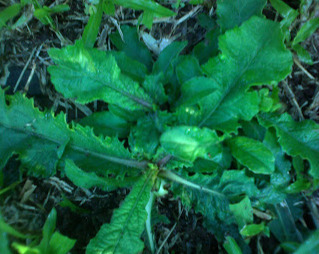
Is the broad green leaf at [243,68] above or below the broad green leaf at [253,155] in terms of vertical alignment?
above

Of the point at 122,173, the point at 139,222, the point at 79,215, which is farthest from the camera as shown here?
the point at 79,215

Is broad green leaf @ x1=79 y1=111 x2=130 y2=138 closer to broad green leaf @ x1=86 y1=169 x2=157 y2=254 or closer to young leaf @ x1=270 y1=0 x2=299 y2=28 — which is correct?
broad green leaf @ x1=86 y1=169 x2=157 y2=254

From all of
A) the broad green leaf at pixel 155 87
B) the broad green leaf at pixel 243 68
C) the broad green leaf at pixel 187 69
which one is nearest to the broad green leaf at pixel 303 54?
the broad green leaf at pixel 243 68

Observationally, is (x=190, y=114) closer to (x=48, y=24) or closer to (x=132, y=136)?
(x=132, y=136)

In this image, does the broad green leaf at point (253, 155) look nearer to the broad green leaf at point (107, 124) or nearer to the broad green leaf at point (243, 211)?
the broad green leaf at point (243, 211)

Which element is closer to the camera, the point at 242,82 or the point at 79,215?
the point at 242,82

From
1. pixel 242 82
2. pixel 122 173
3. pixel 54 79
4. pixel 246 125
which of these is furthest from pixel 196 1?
pixel 122 173

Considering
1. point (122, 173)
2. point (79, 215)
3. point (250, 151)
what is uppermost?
point (250, 151)

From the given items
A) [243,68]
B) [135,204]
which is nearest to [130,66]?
[243,68]
